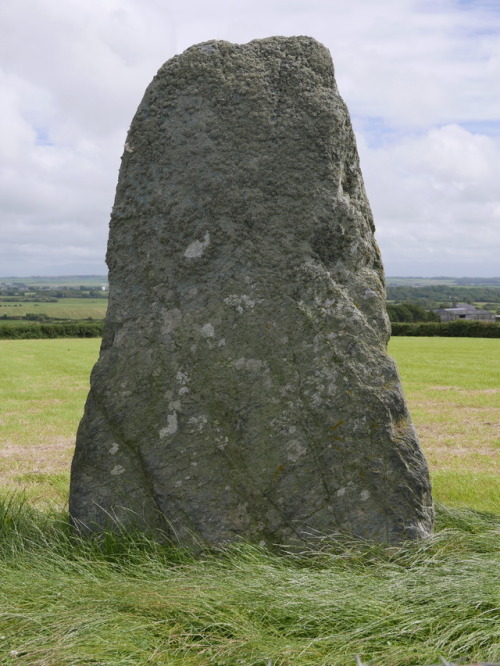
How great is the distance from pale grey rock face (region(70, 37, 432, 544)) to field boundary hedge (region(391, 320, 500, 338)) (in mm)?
51881

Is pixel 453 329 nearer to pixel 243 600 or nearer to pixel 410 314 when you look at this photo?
pixel 410 314

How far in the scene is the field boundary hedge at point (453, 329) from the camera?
54.9 metres

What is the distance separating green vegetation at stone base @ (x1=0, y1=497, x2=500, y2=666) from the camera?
4074mm

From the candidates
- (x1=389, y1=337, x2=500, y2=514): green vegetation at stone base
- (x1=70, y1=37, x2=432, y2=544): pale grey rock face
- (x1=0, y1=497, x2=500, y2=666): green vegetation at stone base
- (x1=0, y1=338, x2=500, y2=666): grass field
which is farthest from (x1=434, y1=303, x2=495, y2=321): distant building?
(x1=0, y1=497, x2=500, y2=666): green vegetation at stone base

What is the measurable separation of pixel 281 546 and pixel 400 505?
108 centimetres

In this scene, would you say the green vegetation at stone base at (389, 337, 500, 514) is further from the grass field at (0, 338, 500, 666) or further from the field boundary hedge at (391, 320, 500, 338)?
the field boundary hedge at (391, 320, 500, 338)

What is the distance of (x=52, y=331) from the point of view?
62156 millimetres

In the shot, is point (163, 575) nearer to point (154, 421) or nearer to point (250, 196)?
point (154, 421)

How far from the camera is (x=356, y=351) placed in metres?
5.84

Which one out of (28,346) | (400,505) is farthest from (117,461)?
(28,346)

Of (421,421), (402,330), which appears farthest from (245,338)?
(402,330)

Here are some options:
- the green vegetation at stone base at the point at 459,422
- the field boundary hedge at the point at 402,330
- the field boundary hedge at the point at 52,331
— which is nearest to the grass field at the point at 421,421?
the green vegetation at stone base at the point at 459,422

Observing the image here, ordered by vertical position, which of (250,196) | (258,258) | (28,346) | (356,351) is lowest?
(28,346)

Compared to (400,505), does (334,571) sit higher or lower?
lower
